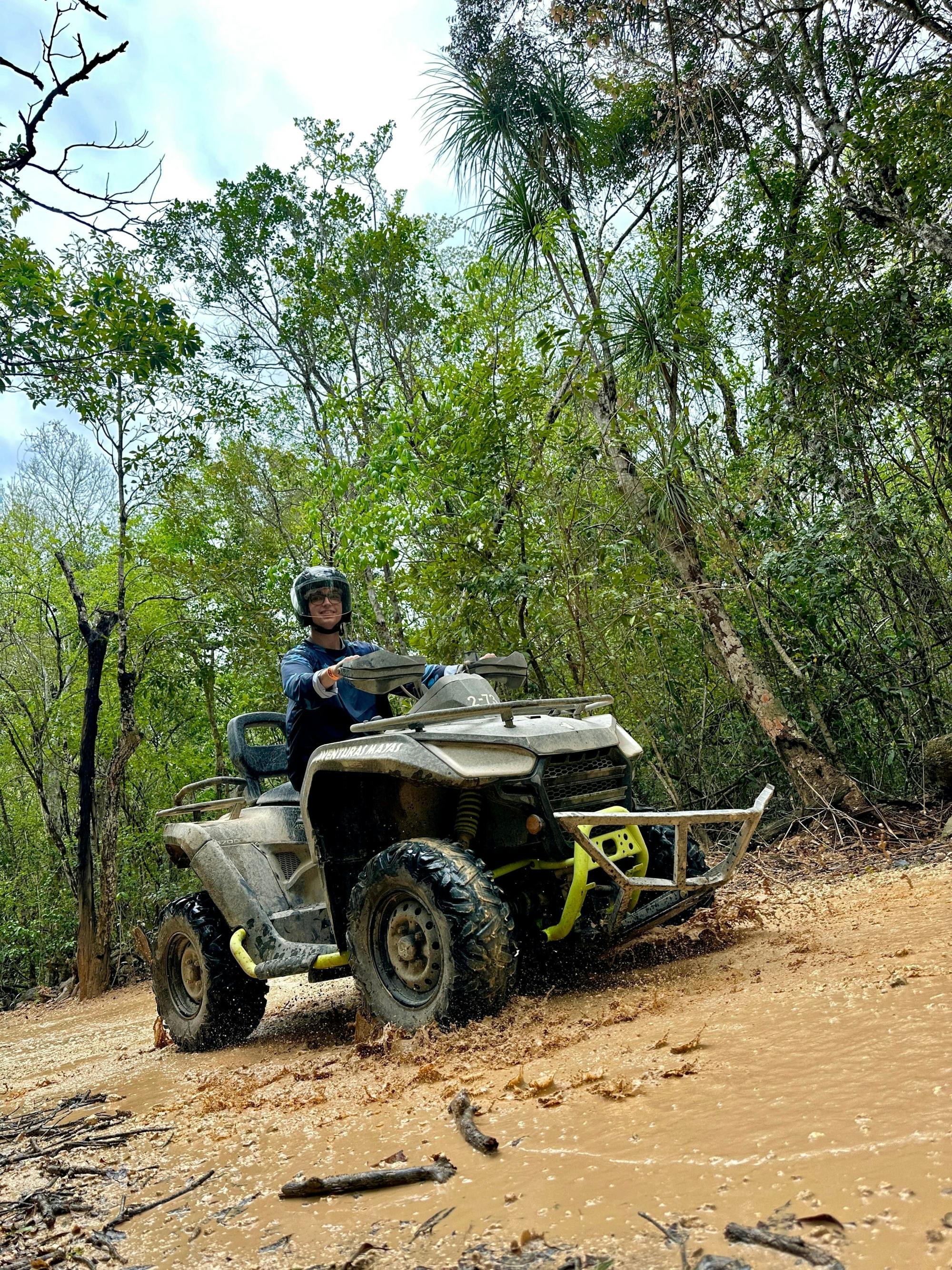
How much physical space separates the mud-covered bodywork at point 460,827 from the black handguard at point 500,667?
3.5 inches

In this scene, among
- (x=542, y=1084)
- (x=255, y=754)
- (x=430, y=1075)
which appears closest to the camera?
(x=542, y=1084)

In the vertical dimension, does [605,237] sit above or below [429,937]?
above

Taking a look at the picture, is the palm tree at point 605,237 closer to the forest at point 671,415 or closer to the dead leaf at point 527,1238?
the forest at point 671,415

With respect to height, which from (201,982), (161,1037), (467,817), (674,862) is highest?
(467,817)

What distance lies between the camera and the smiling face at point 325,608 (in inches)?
201

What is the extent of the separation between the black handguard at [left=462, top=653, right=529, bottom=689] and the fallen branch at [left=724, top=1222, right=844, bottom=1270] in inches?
116

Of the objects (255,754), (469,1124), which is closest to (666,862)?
(469,1124)

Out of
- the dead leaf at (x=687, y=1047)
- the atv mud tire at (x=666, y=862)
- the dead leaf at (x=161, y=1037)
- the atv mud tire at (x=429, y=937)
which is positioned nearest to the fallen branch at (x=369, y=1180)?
the dead leaf at (x=687, y=1047)

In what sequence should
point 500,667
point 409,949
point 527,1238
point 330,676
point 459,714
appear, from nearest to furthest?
point 527,1238, point 409,949, point 459,714, point 330,676, point 500,667

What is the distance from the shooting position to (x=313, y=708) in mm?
4648

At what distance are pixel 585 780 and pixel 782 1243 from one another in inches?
→ 96.6

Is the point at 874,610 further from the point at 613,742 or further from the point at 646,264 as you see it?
the point at 613,742

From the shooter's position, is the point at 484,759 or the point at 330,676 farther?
the point at 330,676

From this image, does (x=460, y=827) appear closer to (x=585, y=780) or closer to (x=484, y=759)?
(x=484, y=759)
